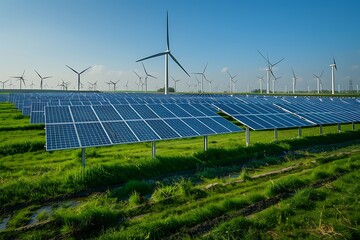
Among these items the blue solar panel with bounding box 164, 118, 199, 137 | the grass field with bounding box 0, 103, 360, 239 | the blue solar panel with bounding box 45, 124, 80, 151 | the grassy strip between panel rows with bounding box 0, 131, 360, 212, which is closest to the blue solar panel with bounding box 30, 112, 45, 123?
the grass field with bounding box 0, 103, 360, 239

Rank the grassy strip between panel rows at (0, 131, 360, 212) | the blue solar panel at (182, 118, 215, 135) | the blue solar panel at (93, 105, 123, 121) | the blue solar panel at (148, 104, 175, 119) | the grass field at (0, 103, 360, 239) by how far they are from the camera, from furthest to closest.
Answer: the blue solar panel at (148, 104, 175, 119) < the blue solar panel at (182, 118, 215, 135) < the blue solar panel at (93, 105, 123, 121) < the grassy strip between panel rows at (0, 131, 360, 212) < the grass field at (0, 103, 360, 239)

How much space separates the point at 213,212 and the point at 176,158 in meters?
6.27

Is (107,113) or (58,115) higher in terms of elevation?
(107,113)

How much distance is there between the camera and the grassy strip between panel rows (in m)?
9.98

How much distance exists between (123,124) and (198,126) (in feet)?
14.4

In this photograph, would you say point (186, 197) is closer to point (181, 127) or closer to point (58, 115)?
point (181, 127)

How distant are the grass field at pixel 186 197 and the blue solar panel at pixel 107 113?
7.69 feet

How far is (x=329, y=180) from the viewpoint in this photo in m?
11.5

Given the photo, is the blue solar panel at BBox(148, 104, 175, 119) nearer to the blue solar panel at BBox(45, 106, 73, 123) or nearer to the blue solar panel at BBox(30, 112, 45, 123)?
the blue solar panel at BBox(45, 106, 73, 123)

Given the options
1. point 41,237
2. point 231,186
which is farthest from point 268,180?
point 41,237

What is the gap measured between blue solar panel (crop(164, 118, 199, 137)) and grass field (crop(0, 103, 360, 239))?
120cm

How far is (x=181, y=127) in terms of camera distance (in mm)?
16016

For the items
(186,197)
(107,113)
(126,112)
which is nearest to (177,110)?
(126,112)

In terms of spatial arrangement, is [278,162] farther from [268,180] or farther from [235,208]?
[235,208]
